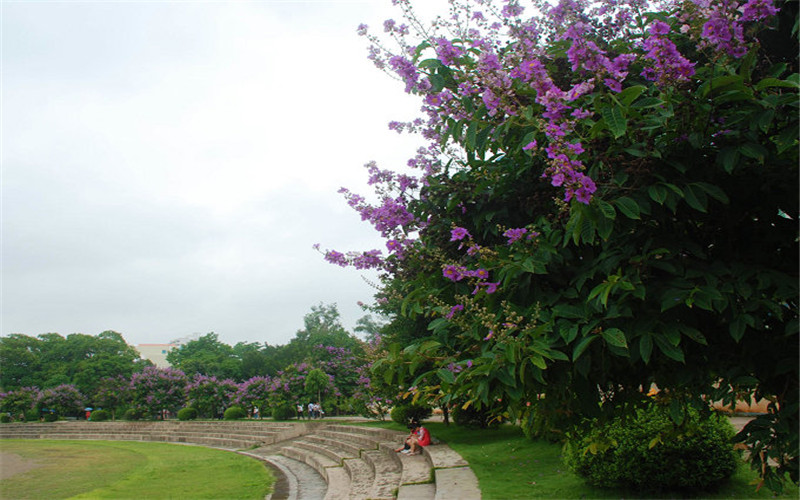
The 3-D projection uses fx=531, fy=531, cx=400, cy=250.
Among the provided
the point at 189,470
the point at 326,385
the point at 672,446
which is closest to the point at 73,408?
the point at 326,385

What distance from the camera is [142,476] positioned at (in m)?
11.9

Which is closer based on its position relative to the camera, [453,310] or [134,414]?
[453,310]

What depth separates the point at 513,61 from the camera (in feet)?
8.68

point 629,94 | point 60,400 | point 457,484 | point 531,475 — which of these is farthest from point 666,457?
point 60,400

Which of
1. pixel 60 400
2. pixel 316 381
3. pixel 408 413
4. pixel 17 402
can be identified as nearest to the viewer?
pixel 408 413

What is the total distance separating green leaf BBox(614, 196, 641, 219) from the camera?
204cm

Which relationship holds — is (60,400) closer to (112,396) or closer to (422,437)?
(112,396)

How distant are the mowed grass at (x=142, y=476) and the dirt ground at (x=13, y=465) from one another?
228mm

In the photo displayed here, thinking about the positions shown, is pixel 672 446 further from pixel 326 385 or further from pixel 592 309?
pixel 326 385

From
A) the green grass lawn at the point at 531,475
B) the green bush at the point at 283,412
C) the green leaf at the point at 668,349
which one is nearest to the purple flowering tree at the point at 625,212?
the green leaf at the point at 668,349

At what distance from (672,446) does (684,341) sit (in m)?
3.40

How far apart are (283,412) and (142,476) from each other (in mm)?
13267

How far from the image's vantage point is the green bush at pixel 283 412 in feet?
81.7

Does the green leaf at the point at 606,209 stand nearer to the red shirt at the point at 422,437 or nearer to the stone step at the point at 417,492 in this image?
the stone step at the point at 417,492
